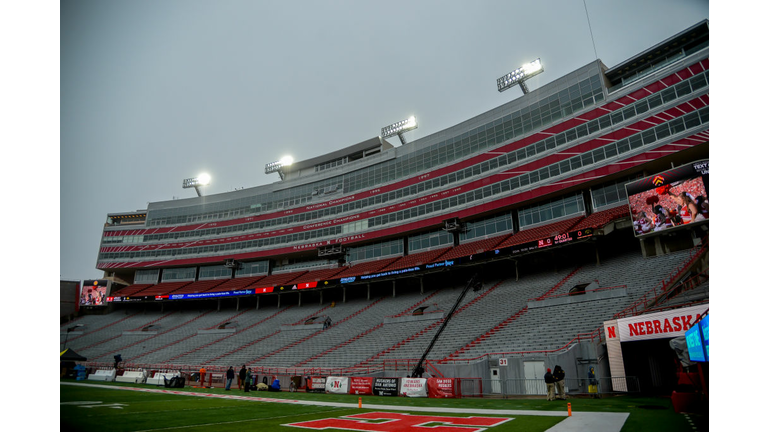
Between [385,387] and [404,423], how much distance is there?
1136cm

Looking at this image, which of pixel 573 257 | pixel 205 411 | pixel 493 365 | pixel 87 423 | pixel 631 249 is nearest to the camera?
pixel 87 423

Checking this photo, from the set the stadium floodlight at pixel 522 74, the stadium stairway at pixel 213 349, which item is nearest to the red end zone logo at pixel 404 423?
the stadium stairway at pixel 213 349

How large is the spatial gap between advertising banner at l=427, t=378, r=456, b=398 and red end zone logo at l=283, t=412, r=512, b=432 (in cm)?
831

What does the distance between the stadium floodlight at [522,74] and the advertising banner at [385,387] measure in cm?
3680

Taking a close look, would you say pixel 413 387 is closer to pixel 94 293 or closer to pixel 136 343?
pixel 136 343

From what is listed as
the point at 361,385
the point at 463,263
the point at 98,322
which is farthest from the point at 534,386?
the point at 98,322

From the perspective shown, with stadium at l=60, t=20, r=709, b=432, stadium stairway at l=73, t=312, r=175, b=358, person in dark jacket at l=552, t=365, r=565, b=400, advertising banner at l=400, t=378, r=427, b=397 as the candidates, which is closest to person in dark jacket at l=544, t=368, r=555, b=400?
person in dark jacket at l=552, t=365, r=565, b=400

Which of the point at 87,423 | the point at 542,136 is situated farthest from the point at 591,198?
the point at 87,423

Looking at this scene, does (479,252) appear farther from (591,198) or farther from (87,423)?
(87,423)

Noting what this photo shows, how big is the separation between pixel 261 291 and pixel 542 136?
38.7 m

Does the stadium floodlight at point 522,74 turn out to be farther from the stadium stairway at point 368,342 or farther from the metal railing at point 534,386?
the metal railing at point 534,386

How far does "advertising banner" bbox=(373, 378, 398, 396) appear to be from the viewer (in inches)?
865

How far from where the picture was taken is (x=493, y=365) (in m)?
21.3

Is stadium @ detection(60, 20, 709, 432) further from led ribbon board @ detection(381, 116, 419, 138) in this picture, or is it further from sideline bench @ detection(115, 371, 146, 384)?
led ribbon board @ detection(381, 116, 419, 138)
